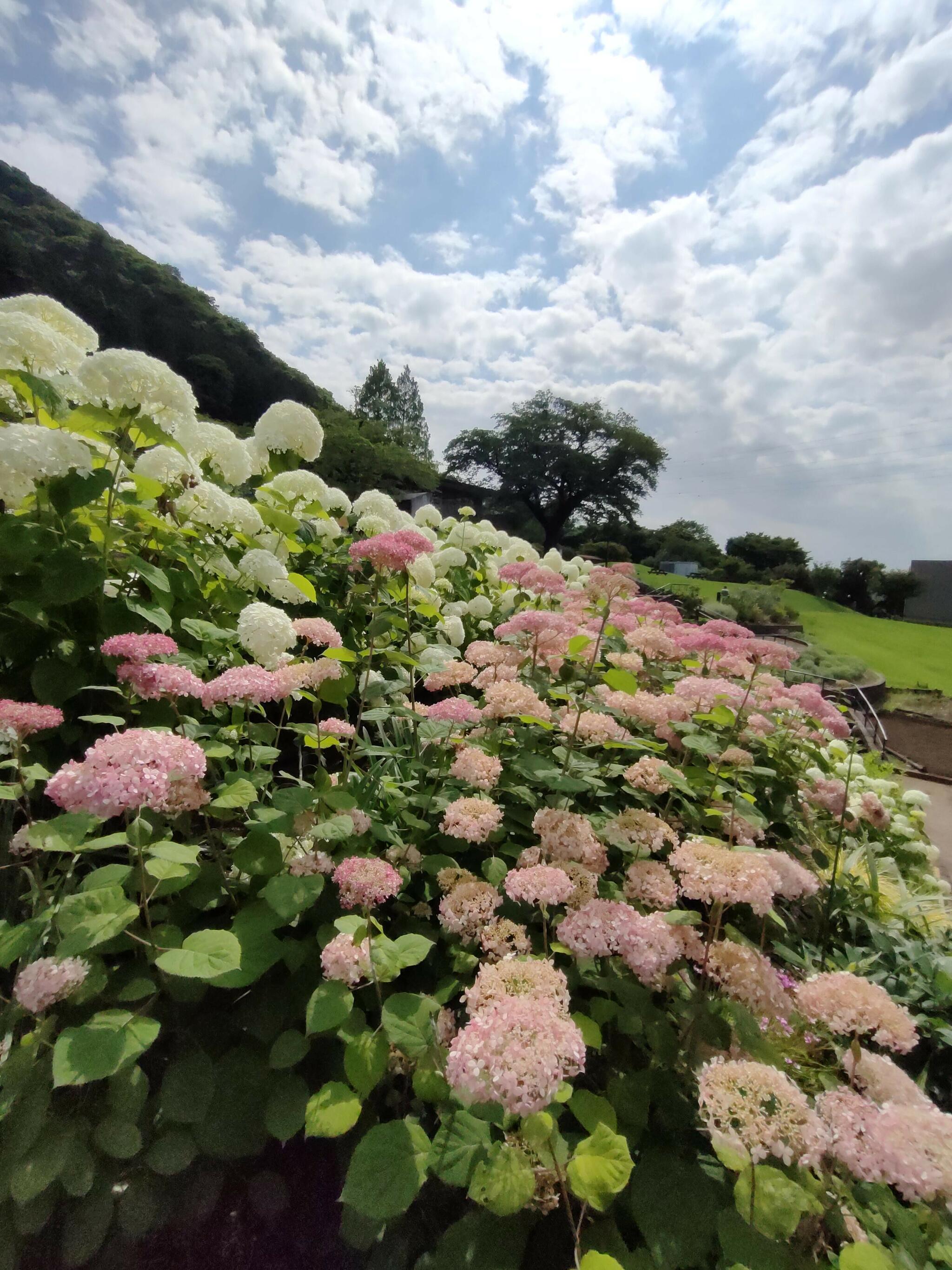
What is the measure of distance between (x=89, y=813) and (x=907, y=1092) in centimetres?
132

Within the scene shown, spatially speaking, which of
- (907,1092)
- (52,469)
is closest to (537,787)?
(907,1092)

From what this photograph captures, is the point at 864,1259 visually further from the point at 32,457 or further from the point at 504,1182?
the point at 32,457

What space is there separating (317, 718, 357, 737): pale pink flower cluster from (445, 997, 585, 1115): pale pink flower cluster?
64 centimetres

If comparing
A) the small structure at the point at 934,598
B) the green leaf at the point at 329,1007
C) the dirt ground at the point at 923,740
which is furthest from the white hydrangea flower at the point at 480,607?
the small structure at the point at 934,598

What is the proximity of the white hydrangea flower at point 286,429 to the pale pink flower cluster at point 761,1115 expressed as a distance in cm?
219

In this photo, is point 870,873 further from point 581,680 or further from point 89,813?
point 89,813

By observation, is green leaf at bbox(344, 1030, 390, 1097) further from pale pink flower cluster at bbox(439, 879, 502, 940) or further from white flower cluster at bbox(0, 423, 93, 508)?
white flower cluster at bbox(0, 423, 93, 508)

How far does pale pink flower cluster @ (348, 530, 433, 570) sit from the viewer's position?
136 cm

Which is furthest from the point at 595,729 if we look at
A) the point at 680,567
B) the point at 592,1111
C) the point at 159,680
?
the point at 680,567

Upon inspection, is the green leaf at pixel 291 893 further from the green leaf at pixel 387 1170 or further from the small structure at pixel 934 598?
the small structure at pixel 934 598

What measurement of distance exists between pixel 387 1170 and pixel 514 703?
0.82 m

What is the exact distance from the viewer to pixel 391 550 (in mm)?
1351

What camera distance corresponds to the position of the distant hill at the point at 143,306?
22125 mm

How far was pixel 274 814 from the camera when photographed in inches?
40.4
